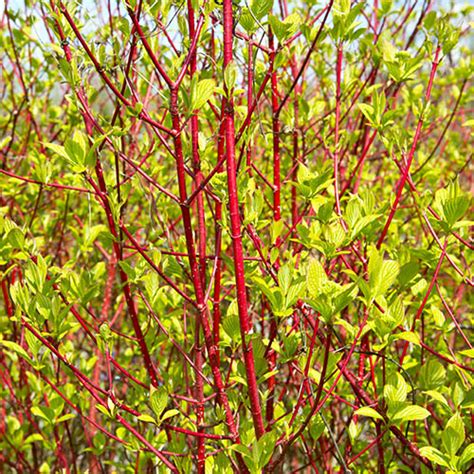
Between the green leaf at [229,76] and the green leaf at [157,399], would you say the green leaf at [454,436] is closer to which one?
the green leaf at [157,399]

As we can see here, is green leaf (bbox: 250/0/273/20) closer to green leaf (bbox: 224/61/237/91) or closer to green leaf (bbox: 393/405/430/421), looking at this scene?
green leaf (bbox: 224/61/237/91)

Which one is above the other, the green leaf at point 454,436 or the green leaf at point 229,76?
the green leaf at point 229,76

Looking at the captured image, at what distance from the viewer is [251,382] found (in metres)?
1.06

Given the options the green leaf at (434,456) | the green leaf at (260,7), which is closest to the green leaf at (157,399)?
the green leaf at (434,456)

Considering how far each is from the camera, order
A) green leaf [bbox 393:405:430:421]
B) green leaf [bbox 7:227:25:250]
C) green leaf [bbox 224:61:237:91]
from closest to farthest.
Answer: green leaf [bbox 224:61:237:91] < green leaf [bbox 393:405:430:421] < green leaf [bbox 7:227:25:250]

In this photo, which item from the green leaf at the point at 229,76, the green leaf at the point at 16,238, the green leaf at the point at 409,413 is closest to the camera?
the green leaf at the point at 229,76

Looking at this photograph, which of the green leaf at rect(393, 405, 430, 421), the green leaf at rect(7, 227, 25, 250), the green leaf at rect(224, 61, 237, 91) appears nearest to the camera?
the green leaf at rect(224, 61, 237, 91)

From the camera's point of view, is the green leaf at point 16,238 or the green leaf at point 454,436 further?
the green leaf at point 16,238

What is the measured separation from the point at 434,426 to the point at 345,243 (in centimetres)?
128

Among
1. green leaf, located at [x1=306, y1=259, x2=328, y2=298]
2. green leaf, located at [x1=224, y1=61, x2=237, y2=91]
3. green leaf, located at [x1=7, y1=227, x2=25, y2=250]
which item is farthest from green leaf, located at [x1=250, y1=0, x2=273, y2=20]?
green leaf, located at [x1=7, y1=227, x2=25, y2=250]

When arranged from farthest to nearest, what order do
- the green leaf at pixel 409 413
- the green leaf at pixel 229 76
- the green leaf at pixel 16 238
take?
the green leaf at pixel 16 238, the green leaf at pixel 409 413, the green leaf at pixel 229 76

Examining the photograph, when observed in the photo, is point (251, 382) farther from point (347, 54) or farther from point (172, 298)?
point (347, 54)

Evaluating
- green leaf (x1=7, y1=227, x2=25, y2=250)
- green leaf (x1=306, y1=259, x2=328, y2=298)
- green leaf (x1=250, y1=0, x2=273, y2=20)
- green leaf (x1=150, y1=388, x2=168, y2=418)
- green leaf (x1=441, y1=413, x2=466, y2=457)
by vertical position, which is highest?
green leaf (x1=250, y1=0, x2=273, y2=20)

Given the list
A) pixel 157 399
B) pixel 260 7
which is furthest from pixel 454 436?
pixel 260 7
